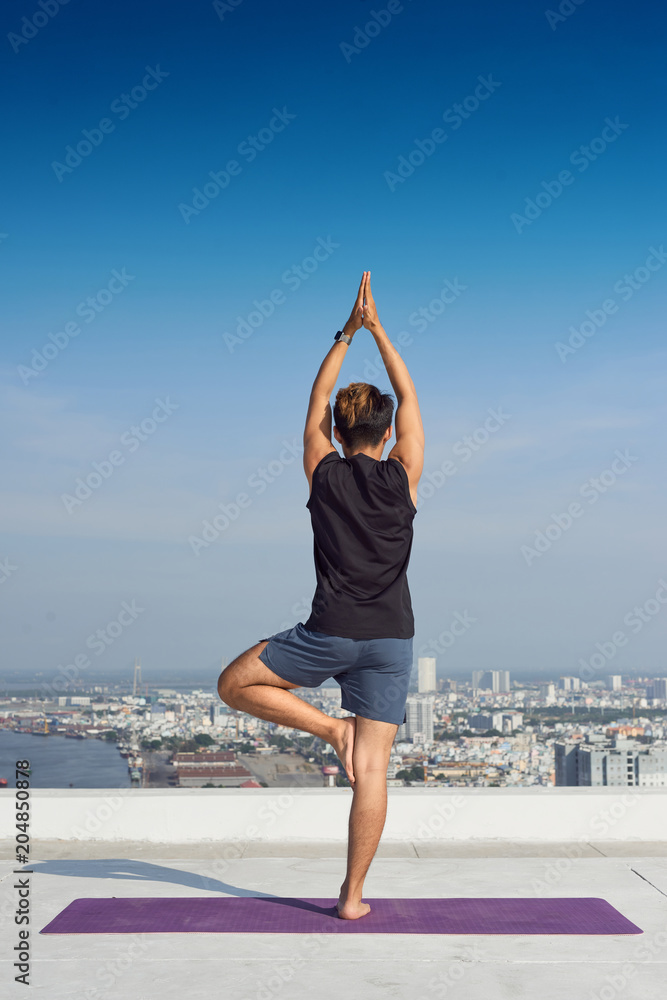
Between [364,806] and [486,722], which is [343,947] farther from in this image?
[486,722]

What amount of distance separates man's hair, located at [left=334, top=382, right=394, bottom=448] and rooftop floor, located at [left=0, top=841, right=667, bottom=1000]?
149 cm

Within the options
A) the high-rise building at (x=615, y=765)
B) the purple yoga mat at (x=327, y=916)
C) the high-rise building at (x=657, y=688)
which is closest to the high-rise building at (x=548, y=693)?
the high-rise building at (x=657, y=688)

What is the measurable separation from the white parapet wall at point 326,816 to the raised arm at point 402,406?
210cm

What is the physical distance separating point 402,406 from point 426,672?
17.4 ft

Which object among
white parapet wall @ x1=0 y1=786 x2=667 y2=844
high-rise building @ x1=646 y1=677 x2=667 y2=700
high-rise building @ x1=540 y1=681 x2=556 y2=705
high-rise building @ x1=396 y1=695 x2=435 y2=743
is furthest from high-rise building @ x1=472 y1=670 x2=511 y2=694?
white parapet wall @ x1=0 y1=786 x2=667 y2=844

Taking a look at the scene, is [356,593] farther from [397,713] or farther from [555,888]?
[555,888]

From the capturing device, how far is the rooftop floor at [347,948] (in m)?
1.89

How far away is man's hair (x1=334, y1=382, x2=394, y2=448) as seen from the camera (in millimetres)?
2770

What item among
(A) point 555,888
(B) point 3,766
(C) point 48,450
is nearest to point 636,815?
(A) point 555,888

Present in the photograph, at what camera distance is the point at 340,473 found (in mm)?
2654

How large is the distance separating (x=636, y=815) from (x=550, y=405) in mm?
6394

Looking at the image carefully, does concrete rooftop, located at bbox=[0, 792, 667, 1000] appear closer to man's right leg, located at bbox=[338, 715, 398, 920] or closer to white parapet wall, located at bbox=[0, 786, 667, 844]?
man's right leg, located at bbox=[338, 715, 398, 920]

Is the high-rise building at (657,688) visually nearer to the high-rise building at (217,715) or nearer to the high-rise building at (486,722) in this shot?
the high-rise building at (486,722)

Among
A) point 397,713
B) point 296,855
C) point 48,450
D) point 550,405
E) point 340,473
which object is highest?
point 550,405
